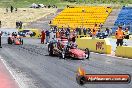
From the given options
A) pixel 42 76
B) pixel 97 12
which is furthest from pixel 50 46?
pixel 97 12

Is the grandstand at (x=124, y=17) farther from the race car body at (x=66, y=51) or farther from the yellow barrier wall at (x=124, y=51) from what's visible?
the race car body at (x=66, y=51)

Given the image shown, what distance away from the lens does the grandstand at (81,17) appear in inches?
2406

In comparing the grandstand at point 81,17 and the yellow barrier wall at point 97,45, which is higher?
the grandstand at point 81,17

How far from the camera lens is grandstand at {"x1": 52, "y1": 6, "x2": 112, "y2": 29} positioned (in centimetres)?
6112

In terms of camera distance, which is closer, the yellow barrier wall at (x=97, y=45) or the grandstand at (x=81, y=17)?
the yellow barrier wall at (x=97, y=45)

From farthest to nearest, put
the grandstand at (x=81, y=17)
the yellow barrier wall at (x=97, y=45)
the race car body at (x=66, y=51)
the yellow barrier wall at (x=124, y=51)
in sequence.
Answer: the grandstand at (x=81, y=17) < the yellow barrier wall at (x=97, y=45) < the yellow barrier wall at (x=124, y=51) < the race car body at (x=66, y=51)

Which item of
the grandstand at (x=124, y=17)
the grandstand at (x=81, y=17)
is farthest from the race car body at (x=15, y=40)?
the grandstand at (x=124, y=17)

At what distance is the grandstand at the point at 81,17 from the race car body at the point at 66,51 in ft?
110

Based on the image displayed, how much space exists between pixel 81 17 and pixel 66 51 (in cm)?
4168

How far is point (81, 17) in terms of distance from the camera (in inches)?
2571

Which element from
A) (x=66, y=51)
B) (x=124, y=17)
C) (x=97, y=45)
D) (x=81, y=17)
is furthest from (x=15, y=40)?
(x=81, y=17)

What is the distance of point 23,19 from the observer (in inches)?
→ 2685

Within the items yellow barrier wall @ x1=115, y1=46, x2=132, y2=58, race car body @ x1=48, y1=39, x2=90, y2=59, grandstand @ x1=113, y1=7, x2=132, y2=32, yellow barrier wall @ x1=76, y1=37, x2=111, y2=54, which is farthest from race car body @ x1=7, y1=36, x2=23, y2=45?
grandstand @ x1=113, y1=7, x2=132, y2=32

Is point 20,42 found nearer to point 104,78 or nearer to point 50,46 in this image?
point 50,46
